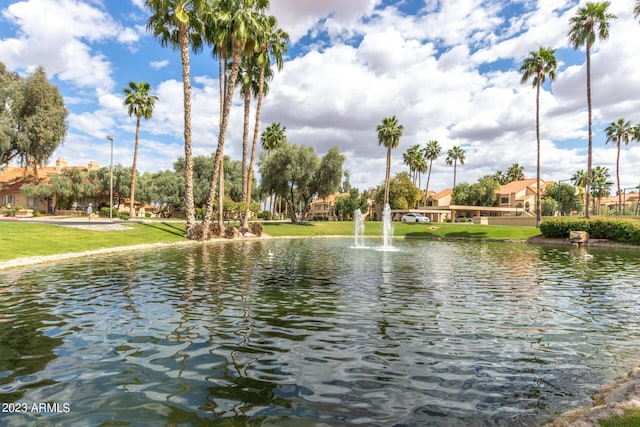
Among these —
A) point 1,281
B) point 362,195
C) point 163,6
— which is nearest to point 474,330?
point 1,281

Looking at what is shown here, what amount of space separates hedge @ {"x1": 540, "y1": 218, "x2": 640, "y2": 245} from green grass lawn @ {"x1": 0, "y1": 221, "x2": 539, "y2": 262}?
3768mm

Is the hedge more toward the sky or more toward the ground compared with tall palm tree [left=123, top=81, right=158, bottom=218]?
more toward the ground

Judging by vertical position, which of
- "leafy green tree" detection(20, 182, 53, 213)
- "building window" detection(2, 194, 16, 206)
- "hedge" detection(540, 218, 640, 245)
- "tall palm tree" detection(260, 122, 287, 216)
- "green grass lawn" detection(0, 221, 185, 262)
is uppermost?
"tall palm tree" detection(260, 122, 287, 216)

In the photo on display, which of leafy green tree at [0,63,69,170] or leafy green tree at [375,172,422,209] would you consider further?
leafy green tree at [375,172,422,209]

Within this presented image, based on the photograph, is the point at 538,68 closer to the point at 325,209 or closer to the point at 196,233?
the point at 196,233

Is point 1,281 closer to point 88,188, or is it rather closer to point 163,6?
point 163,6

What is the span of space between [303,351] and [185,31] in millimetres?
32189

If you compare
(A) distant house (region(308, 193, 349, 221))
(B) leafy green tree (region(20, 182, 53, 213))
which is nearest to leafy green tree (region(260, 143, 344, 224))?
(B) leafy green tree (region(20, 182, 53, 213))

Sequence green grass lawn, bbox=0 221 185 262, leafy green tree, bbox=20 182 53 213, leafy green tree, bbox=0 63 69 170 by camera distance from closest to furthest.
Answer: green grass lawn, bbox=0 221 185 262 → leafy green tree, bbox=0 63 69 170 → leafy green tree, bbox=20 182 53 213

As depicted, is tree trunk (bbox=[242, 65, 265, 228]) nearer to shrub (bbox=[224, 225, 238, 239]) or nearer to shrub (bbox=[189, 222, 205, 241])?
shrub (bbox=[224, 225, 238, 239])

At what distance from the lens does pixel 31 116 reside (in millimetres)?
51344

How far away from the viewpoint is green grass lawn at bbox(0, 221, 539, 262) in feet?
64.8

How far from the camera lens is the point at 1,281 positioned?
12461 millimetres

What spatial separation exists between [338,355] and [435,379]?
5.62 feet
